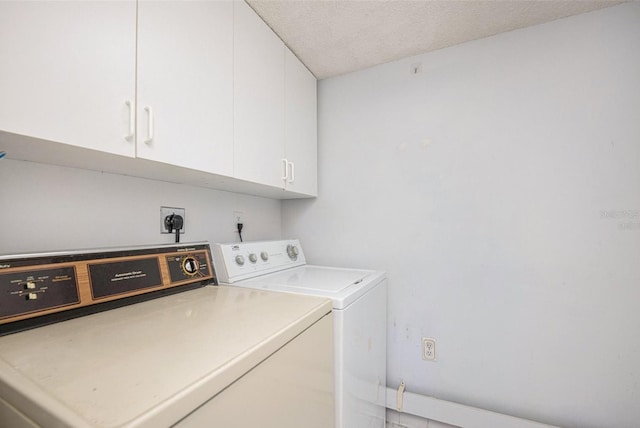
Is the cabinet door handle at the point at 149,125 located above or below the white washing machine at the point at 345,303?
above

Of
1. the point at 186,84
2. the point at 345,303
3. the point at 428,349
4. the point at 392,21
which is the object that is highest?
the point at 392,21

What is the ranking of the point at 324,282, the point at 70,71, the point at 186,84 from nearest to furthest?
1. the point at 70,71
2. the point at 186,84
3. the point at 324,282

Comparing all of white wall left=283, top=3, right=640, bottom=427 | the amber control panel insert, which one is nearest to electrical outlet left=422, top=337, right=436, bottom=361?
white wall left=283, top=3, right=640, bottom=427

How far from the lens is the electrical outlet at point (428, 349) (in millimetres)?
1549

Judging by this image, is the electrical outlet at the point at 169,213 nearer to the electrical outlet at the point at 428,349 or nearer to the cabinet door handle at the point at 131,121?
the cabinet door handle at the point at 131,121

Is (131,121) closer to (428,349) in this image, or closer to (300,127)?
(300,127)

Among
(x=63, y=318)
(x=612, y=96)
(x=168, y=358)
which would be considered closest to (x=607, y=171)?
(x=612, y=96)

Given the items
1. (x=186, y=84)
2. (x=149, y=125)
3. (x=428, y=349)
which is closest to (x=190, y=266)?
(x=149, y=125)

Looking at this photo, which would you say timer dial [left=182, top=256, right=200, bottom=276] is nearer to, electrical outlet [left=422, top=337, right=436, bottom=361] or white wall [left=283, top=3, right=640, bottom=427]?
white wall [left=283, top=3, right=640, bottom=427]

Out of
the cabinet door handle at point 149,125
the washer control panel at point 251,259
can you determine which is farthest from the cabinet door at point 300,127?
the cabinet door handle at point 149,125

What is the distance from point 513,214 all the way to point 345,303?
3.50ft

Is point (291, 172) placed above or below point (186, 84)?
below

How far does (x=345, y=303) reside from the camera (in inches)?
38.0

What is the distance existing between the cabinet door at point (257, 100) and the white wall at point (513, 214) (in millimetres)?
586
